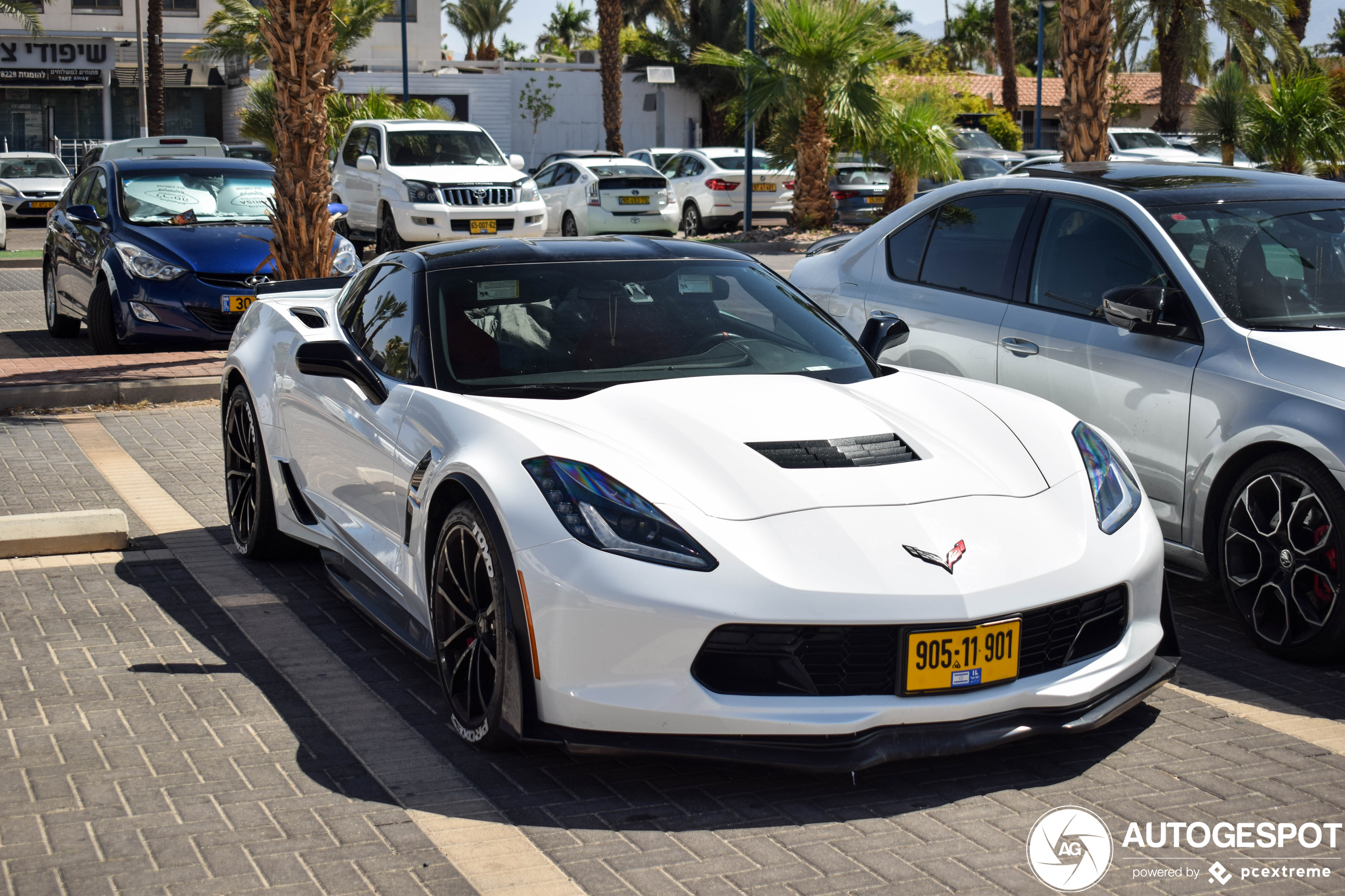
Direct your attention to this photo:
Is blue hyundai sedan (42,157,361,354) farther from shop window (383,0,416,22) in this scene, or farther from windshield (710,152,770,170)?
shop window (383,0,416,22)

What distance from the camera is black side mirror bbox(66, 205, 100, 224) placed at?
11.4 m

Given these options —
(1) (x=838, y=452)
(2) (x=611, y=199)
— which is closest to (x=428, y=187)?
(2) (x=611, y=199)

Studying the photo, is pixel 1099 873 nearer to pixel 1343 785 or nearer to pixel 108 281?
pixel 1343 785

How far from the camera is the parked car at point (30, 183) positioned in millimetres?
30969

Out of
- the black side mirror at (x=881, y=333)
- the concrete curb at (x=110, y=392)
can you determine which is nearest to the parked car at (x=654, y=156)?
the concrete curb at (x=110, y=392)

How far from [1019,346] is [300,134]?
24.9 feet

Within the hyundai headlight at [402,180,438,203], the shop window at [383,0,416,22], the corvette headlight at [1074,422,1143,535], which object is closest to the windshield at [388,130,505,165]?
the hyundai headlight at [402,180,438,203]

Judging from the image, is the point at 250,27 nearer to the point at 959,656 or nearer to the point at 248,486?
the point at 248,486

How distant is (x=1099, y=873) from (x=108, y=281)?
1012cm

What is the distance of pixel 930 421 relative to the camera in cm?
454

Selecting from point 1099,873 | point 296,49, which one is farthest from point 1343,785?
point 296,49

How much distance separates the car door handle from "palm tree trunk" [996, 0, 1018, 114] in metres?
43.0

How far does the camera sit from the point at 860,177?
27312mm

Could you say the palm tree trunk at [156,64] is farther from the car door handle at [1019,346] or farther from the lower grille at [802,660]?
the lower grille at [802,660]
